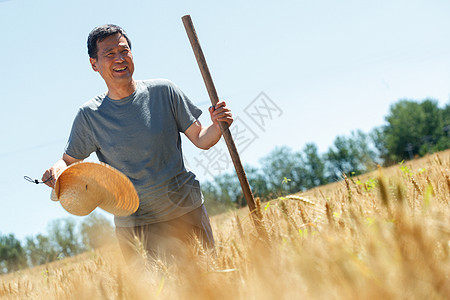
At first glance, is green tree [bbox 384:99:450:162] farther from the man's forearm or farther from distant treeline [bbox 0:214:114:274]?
the man's forearm

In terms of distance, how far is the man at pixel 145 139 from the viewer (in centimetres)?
305

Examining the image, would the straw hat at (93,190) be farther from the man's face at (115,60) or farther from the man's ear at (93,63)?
the man's ear at (93,63)

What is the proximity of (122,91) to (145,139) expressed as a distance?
0.43 meters

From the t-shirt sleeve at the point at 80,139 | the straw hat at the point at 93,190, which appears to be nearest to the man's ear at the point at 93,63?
the t-shirt sleeve at the point at 80,139

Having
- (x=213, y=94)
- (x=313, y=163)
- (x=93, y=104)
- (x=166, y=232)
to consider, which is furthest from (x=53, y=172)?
(x=313, y=163)

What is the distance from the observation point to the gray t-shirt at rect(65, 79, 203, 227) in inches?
120

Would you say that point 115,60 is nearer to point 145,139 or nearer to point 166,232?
point 145,139

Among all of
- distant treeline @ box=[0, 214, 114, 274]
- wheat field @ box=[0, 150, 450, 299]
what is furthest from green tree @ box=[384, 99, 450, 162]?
wheat field @ box=[0, 150, 450, 299]

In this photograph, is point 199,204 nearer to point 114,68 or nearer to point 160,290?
point 114,68

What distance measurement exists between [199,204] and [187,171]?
27 centimetres

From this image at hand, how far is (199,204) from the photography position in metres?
3.23

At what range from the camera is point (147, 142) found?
307 cm

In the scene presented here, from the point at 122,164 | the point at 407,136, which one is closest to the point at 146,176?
the point at 122,164

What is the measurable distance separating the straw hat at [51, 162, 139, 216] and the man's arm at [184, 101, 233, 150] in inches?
25.7
